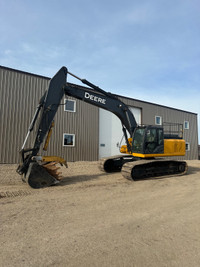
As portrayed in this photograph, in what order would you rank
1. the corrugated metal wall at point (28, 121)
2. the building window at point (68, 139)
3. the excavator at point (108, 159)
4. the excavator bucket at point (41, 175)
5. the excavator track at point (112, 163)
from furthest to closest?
1. the building window at point (68, 139)
2. the corrugated metal wall at point (28, 121)
3. the excavator track at point (112, 163)
4. the excavator at point (108, 159)
5. the excavator bucket at point (41, 175)

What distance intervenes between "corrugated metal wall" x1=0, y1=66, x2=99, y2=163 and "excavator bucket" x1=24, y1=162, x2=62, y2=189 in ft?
22.9

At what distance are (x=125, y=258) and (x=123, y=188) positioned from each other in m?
4.15

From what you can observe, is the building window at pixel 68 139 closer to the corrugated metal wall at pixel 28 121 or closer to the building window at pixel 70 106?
the corrugated metal wall at pixel 28 121

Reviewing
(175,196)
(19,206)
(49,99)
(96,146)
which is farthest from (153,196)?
(96,146)

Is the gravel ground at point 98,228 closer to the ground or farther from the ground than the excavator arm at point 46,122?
closer to the ground

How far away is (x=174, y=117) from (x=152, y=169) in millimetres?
15625

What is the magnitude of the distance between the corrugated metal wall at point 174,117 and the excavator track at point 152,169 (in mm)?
9977

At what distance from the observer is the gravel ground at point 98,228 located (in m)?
2.61

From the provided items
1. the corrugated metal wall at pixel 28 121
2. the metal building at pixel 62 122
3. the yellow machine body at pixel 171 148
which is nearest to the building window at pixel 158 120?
the metal building at pixel 62 122

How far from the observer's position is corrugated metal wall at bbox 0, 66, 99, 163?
1268 centimetres

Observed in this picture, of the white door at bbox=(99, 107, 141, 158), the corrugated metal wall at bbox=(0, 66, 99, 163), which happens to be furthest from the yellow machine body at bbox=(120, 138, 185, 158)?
the white door at bbox=(99, 107, 141, 158)

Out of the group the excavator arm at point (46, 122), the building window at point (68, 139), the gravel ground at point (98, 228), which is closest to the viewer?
the gravel ground at point (98, 228)

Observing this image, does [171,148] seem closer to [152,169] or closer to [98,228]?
[152,169]

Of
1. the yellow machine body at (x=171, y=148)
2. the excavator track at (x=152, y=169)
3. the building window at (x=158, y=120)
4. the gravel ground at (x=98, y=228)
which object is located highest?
the building window at (x=158, y=120)
